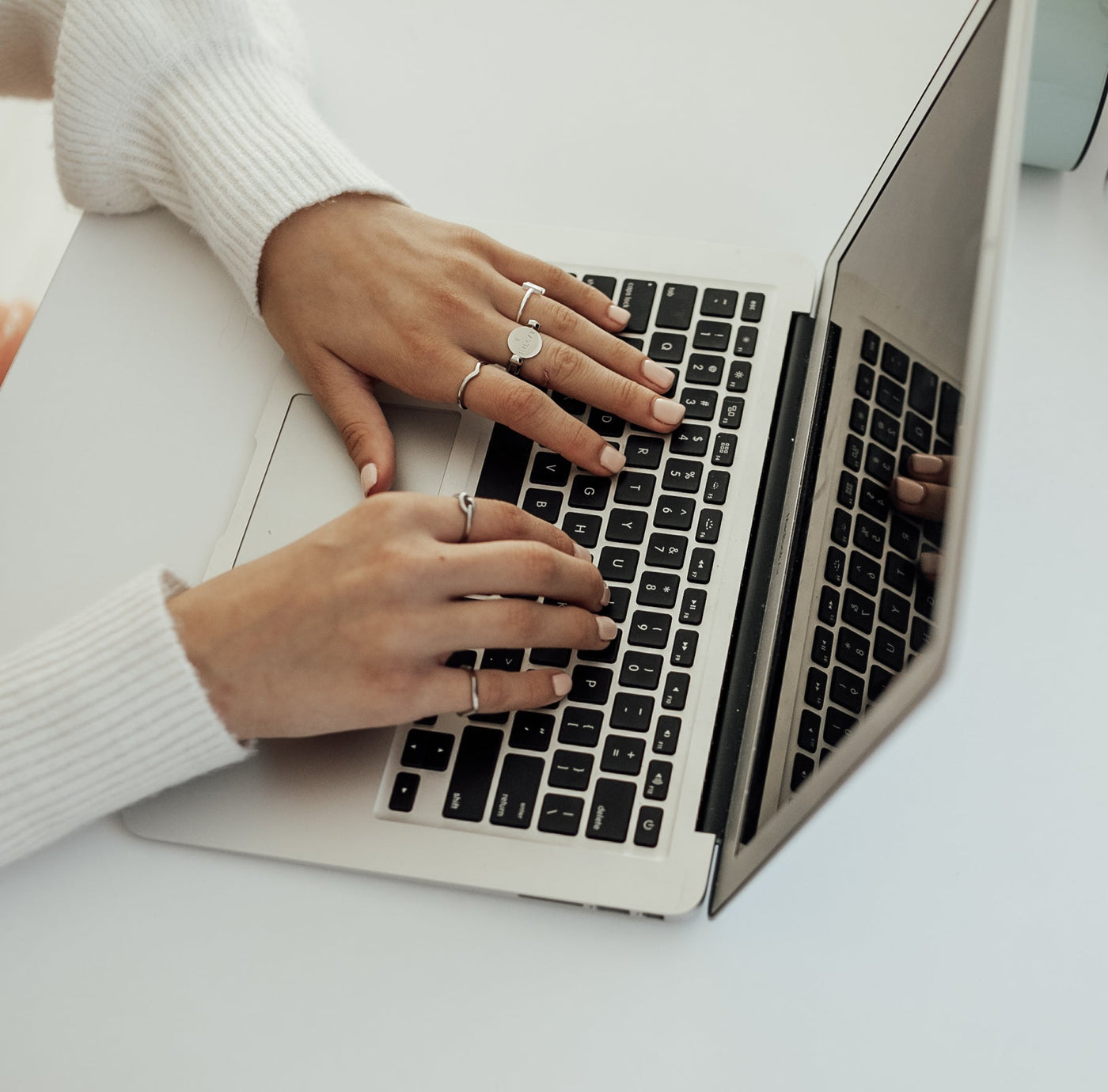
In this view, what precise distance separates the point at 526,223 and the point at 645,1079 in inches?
22.2

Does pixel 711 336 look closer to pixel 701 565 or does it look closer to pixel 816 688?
pixel 701 565

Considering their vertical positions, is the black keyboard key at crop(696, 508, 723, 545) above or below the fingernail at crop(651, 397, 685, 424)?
below

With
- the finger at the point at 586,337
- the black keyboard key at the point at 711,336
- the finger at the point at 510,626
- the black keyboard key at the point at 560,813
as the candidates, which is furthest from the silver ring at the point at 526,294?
the black keyboard key at the point at 560,813

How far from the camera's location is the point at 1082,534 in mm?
650

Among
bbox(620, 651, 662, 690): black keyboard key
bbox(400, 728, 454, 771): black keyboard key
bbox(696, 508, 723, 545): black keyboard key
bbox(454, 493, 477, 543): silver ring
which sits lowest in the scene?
bbox(400, 728, 454, 771): black keyboard key

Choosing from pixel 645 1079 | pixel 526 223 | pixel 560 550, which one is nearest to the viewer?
pixel 645 1079

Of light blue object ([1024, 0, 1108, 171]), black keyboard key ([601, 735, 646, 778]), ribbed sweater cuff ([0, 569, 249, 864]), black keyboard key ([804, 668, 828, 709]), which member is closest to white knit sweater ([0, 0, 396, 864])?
ribbed sweater cuff ([0, 569, 249, 864])

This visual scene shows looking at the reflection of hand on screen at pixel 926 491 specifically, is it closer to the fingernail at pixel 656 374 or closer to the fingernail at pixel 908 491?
the fingernail at pixel 908 491

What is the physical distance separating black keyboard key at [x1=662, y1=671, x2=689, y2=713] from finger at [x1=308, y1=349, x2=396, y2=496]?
0.22 meters

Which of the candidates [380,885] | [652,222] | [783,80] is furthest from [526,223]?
[380,885]

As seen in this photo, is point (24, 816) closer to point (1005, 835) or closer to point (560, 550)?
point (560, 550)

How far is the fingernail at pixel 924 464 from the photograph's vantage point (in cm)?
43

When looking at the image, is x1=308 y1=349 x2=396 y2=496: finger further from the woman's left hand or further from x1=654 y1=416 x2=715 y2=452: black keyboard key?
x1=654 y1=416 x2=715 y2=452: black keyboard key

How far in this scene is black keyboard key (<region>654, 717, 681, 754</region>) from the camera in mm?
581
